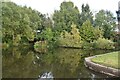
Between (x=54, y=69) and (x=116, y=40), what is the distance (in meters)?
25.8

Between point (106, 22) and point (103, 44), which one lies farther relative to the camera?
point (106, 22)

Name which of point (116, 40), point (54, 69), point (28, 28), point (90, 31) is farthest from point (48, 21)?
point (54, 69)

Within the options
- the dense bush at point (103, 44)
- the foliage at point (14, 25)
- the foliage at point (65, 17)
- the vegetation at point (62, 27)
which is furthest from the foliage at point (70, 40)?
the foliage at point (14, 25)

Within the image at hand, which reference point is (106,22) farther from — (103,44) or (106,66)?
Answer: (106,66)

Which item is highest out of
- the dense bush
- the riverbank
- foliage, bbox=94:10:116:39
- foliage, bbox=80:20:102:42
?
foliage, bbox=94:10:116:39

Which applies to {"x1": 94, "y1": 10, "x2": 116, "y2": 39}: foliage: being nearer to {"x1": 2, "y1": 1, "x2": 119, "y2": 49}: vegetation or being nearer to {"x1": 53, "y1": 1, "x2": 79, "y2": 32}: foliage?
{"x1": 2, "y1": 1, "x2": 119, "y2": 49}: vegetation

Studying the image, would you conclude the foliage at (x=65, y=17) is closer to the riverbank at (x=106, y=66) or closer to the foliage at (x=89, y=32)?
the foliage at (x=89, y=32)

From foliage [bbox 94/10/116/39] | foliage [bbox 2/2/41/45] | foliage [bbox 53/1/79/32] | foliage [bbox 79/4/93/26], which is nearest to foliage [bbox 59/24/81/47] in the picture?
foliage [bbox 53/1/79/32]

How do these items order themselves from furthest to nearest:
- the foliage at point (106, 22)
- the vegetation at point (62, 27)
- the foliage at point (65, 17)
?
the foliage at point (65, 17), the foliage at point (106, 22), the vegetation at point (62, 27)

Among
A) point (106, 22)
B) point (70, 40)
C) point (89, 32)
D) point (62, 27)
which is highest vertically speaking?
point (106, 22)

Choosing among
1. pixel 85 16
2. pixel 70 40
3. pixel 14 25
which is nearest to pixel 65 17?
pixel 85 16

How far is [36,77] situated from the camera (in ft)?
62.0

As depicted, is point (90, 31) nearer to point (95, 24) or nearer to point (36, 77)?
point (95, 24)

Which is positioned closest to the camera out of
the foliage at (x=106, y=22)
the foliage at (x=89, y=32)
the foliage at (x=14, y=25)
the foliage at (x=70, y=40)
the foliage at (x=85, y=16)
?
the foliage at (x=14, y=25)
